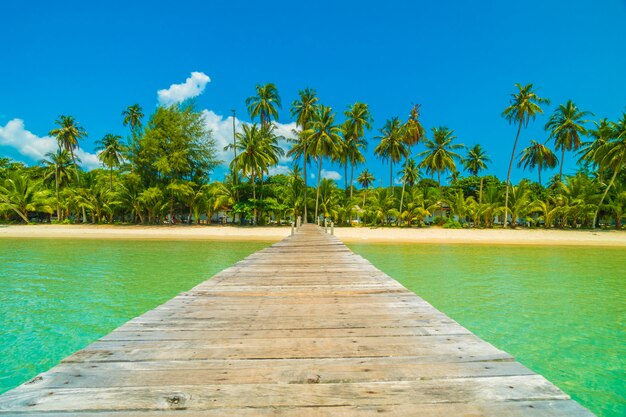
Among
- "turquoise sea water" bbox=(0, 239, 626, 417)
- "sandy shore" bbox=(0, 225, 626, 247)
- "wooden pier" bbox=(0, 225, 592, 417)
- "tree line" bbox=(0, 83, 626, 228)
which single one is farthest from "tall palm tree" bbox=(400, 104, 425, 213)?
"wooden pier" bbox=(0, 225, 592, 417)

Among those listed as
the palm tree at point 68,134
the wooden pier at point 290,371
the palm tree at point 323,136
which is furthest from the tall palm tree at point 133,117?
the wooden pier at point 290,371

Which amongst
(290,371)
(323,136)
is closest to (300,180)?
(323,136)

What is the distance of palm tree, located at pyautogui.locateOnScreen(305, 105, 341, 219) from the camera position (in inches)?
1409

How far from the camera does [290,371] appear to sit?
210 cm

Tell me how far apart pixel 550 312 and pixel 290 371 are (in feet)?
24.9

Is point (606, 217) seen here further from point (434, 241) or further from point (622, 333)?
point (622, 333)

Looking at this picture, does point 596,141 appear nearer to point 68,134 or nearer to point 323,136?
point 323,136

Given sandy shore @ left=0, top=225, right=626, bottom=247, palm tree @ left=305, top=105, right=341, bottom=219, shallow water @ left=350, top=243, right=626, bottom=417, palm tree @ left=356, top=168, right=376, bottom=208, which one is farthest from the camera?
palm tree @ left=356, top=168, right=376, bottom=208

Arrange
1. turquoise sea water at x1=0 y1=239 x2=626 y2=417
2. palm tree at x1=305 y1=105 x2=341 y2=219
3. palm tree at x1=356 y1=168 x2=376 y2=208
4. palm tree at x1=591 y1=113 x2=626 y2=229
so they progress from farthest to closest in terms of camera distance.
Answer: palm tree at x1=356 y1=168 x2=376 y2=208 → palm tree at x1=305 y1=105 x2=341 y2=219 → palm tree at x1=591 y1=113 x2=626 y2=229 → turquoise sea water at x1=0 y1=239 x2=626 y2=417

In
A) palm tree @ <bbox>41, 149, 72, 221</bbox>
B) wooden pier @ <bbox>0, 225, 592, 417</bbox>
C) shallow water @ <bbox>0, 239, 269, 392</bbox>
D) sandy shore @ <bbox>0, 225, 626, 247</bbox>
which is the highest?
palm tree @ <bbox>41, 149, 72, 221</bbox>

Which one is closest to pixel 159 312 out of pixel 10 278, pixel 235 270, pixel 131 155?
pixel 235 270

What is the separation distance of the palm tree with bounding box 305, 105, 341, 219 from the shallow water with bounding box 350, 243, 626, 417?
2306 cm

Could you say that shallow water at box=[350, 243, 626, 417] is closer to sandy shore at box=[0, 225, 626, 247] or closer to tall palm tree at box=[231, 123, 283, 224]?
sandy shore at box=[0, 225, 626, 247]

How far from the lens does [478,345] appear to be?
2502 millimetres
